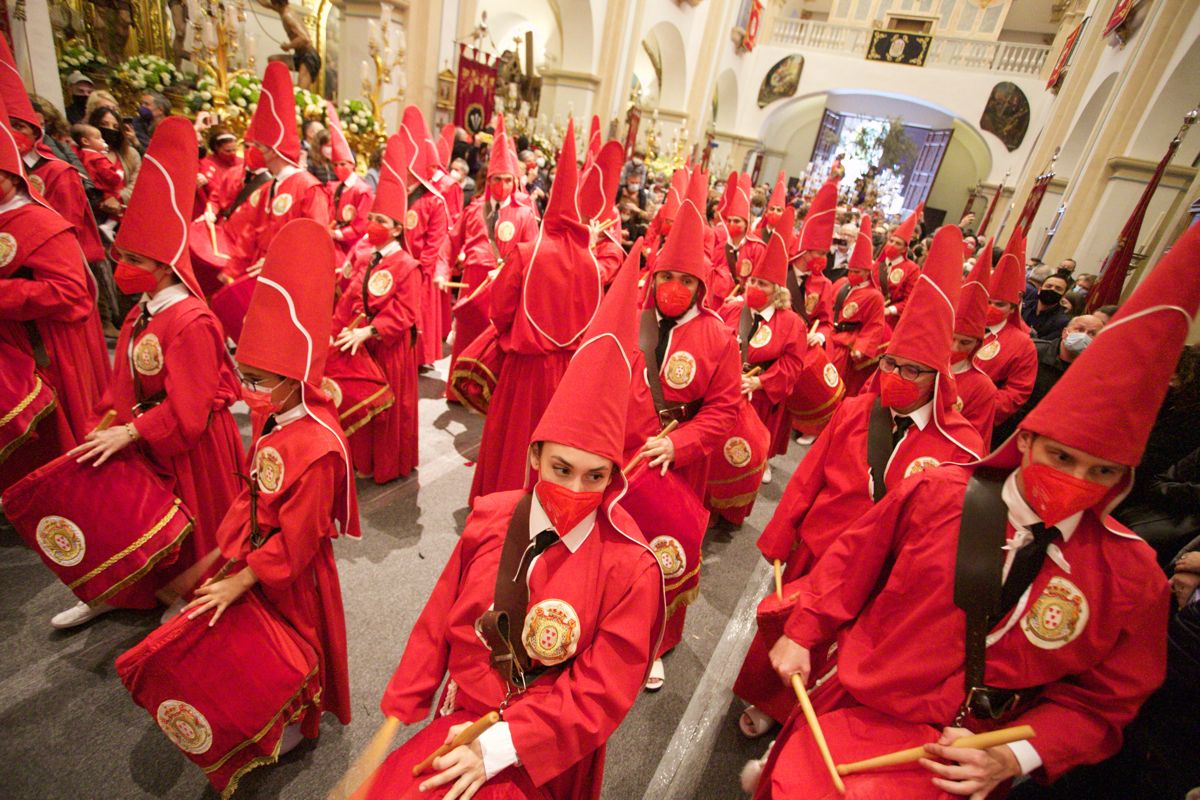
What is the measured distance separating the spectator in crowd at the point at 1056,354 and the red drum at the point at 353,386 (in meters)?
4.26

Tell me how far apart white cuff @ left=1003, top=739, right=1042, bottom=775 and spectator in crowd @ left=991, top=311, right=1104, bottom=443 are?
9.19ft

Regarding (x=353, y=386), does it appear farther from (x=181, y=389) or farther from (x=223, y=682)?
(x=223, y=682)

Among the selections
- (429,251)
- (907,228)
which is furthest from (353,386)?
(907,228)

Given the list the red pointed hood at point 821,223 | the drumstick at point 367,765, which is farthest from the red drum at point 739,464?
the red pointed hood at point 821,223

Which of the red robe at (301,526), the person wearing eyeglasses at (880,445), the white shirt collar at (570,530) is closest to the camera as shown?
the white shirt collar at (570,530)

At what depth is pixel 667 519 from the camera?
95.7 inches

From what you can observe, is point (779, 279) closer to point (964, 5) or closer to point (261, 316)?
point (261, 316)

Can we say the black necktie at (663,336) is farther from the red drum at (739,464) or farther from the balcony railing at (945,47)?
the balcony railing at (945,47)

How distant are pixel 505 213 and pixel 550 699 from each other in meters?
5.11

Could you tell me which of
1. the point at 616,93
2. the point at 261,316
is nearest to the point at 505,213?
the point at 261,316

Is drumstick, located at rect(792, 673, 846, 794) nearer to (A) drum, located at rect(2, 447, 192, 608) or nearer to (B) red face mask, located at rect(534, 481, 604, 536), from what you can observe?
(B) red face mask, located at rect(534, 481, 604, 536)

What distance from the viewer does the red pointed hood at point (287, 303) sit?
1721mm

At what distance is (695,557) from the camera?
2486mm

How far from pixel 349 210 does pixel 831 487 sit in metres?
4.97
